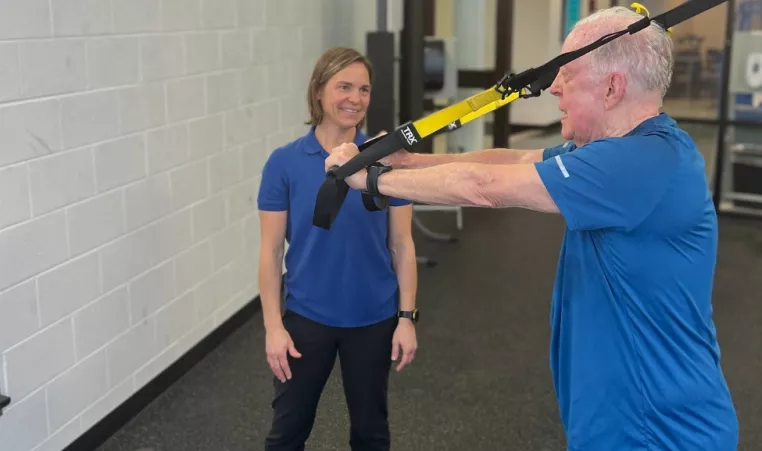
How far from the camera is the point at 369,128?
4.64 m

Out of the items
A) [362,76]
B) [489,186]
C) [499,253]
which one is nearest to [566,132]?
[489,186]

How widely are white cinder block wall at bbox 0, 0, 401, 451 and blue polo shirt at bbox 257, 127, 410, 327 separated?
31.2 inches

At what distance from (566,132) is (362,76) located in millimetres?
870

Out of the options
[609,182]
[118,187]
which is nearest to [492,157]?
[609,182]

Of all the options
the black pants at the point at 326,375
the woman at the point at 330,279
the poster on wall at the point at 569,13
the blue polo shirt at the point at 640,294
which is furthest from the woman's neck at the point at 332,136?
the poster on wall at the point at 569,13

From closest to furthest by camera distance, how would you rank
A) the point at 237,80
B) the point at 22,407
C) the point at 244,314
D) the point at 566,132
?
the point at 566,132 → the point at 22,407 → the point at 237,80 → the point at 244,314

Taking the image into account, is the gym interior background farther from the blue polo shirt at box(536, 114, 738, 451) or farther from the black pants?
the blue polo shirt at box(536, 114, 738, 451)

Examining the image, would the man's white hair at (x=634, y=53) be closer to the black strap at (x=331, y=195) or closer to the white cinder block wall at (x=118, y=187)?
the black strap at (x=331, y=195)

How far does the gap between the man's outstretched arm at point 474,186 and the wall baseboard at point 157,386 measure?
1.85m

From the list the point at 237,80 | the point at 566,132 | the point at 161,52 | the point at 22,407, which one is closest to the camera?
the point at 566,132

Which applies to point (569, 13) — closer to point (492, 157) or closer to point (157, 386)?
point (157, 386)

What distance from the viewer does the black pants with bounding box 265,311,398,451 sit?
6.92 ft

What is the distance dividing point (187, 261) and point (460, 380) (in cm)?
123

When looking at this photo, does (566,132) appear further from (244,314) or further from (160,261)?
(244,314)
